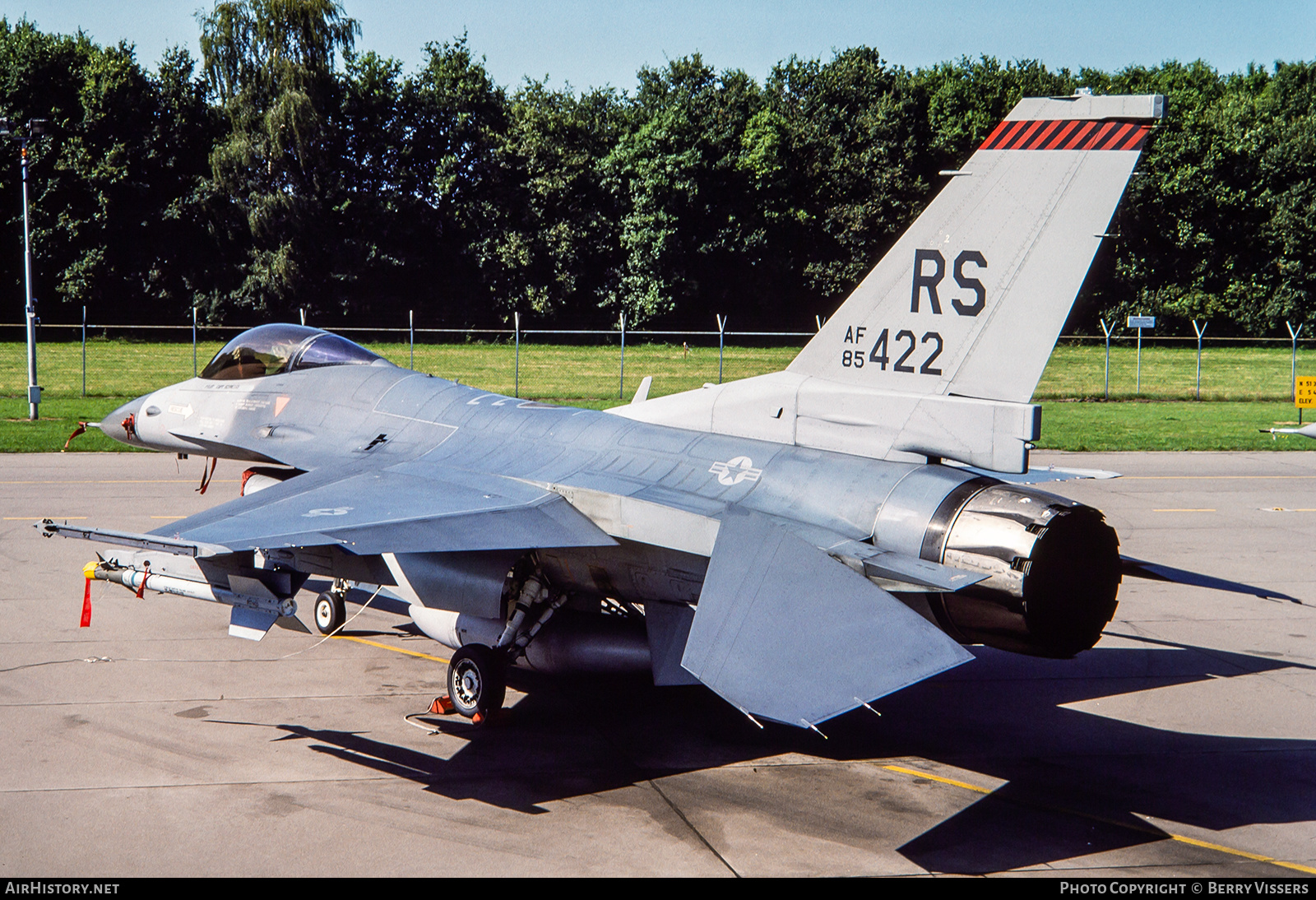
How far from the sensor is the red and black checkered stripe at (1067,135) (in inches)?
289

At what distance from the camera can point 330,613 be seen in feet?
37.8

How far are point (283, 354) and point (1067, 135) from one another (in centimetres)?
861

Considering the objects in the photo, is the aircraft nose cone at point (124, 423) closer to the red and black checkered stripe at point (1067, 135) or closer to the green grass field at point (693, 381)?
the red and black checkered stripe at point (1067, 135)

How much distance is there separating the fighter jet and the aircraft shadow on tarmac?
0.64 m

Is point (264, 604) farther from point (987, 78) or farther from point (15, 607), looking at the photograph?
point (987, 78)

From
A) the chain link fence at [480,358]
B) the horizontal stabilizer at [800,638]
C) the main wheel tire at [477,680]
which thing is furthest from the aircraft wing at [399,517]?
the chain link fence at [480,358]

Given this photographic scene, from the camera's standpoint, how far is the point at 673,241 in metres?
56.4

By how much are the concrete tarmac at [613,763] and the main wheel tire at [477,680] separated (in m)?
0.18

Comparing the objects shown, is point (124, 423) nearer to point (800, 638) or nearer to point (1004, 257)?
point (800, 638)

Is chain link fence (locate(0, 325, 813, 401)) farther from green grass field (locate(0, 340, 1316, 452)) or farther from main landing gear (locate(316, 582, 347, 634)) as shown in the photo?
main landing gear (locate(316, 582, 347, 634))

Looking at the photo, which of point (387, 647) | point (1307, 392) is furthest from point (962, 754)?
point (1307, 392)

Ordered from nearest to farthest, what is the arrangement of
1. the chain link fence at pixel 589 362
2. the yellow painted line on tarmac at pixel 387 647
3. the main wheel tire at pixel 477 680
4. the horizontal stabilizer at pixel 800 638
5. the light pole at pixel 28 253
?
the horizontal stabilizer at pixel 800 638 < the main wheel tire at pixel 477 680 < the yellow painted line on tarmac at pixel 387 647 < the light pole at pixel 28 253 < the chain link fence at pixel 589 362

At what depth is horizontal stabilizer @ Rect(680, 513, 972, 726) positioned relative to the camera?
228 inches

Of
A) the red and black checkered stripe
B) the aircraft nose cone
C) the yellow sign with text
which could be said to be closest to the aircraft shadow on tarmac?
the red and black checkered stripe
